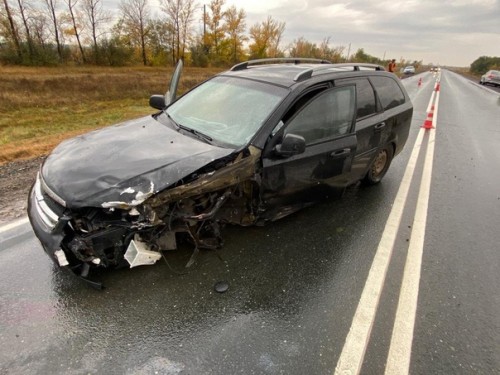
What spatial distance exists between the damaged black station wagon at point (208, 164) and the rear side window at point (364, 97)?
0.05 ft

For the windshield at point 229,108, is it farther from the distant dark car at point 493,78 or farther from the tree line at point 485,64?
the tree line at point 485,64

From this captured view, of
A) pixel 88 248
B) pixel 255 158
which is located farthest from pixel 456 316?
pixel 88 248

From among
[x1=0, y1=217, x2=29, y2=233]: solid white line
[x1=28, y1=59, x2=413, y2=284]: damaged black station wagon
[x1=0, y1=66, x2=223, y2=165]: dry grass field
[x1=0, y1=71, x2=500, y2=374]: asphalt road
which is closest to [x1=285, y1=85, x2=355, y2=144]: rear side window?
[x1=28, y1=59, x2=413, y2=284]: damaged black station wagon

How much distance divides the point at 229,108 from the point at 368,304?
242cm

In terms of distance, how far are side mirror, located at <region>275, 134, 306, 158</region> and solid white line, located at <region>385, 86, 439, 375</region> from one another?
163cm

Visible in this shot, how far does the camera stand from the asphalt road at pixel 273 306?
215 centimetres

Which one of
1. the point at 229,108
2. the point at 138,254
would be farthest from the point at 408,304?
the point at 229,108

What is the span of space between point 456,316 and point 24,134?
477 inches

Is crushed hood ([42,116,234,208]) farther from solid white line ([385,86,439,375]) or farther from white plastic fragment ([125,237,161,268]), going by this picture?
solid white line ([385,86,439,375])

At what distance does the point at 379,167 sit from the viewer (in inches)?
197

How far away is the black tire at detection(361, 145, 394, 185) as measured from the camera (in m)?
4.79

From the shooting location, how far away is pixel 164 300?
2613 mm

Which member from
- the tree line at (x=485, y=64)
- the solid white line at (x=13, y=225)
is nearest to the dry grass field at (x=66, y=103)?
the solid white line at (x=13, y=225)

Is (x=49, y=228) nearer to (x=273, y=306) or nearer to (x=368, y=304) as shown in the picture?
(x=273, y=306)
